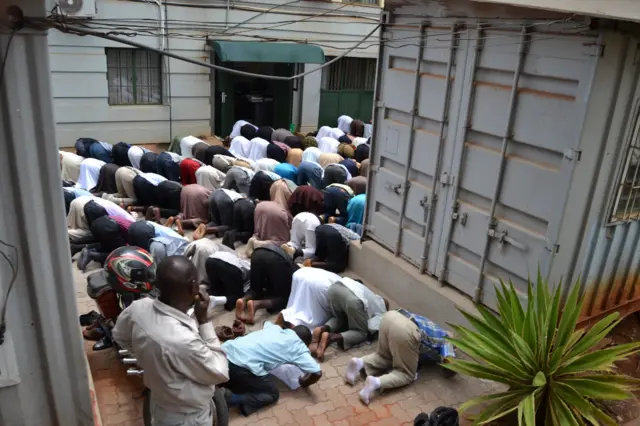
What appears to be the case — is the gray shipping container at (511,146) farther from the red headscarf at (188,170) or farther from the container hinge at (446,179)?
the red headscarf at (188,170)

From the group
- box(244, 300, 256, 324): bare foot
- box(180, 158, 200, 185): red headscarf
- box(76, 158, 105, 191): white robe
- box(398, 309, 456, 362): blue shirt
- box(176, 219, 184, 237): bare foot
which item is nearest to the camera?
box(398, 309, 456, 362): blue shirt

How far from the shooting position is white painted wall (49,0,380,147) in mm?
11922

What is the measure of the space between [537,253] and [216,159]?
263 inches

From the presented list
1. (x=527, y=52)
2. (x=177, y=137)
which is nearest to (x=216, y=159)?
(x=177, y=137)

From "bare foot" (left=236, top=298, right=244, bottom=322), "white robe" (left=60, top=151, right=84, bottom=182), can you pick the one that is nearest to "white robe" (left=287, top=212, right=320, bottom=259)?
"bare foot" (left=236, top=298, right=244, bottom=322)

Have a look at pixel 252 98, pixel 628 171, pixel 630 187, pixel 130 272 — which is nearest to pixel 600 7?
pixel 628 171

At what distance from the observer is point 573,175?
437cm

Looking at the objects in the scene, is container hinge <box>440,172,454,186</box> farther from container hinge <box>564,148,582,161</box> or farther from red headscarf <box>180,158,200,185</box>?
red headscarf <box>180,158,200,185</box>

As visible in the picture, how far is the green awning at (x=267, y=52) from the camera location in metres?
12.9

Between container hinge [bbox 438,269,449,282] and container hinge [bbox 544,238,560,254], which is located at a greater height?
container hinge [bbox 544,238,560,254]

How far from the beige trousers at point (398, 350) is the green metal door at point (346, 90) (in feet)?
37.9

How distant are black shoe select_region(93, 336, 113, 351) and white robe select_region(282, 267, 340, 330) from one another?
1791 mm

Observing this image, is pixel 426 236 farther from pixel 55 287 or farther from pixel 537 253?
pixel 55 287

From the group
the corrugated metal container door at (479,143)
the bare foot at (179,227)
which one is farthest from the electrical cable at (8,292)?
the bare foot at (179,227)
